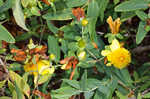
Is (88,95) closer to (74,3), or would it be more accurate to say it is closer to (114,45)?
(114,45)

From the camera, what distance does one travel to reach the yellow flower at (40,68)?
1.06 metres

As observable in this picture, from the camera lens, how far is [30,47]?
110 centimetres

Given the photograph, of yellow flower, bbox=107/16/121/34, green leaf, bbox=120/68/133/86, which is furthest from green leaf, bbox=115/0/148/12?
green leaf, bbox=120/68/133/86

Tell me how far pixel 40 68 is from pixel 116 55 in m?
0.34

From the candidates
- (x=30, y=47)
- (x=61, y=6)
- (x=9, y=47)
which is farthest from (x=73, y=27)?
(x=9, y=47)

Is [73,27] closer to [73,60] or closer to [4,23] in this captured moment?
[73,60]

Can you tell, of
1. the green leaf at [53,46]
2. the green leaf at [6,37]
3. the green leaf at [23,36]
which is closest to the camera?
the green leaf at [6,37]

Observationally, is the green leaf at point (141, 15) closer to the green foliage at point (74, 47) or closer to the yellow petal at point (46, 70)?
the green foliage at point (74, 47)

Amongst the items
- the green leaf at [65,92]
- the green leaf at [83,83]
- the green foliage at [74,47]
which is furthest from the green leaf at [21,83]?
the green leaf at [83,83]

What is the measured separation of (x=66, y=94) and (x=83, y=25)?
0.96ft

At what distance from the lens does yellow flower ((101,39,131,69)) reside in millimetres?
1045

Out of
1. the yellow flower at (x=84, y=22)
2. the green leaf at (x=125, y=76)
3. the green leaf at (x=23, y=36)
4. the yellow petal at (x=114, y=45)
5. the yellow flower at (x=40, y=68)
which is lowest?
Result: the green leaf at (x=125, y=76)

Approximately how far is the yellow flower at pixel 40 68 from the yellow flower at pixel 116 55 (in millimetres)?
230

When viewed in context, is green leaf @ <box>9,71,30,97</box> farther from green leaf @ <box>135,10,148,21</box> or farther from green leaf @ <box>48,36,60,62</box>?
green leaf @ <box>135,10,148,21</box>
